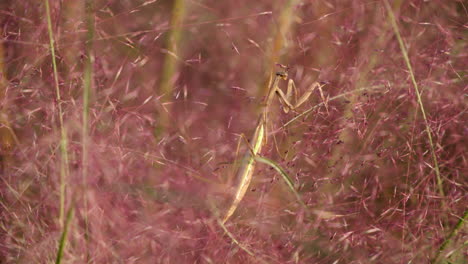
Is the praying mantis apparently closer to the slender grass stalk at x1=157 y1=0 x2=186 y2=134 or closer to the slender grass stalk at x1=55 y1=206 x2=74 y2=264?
the slender grass stalk at x1=157 y1=0 x2=186 y2=134

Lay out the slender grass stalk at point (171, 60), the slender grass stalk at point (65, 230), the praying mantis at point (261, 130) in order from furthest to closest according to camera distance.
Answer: the slender grass stalk at point (171, 60) < the praying mantis at point (261, 130) < the slender grass stalk at point (65, 230)

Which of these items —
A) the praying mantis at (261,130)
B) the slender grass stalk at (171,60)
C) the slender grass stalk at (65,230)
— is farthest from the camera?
the slender grass stalk at (171,60)

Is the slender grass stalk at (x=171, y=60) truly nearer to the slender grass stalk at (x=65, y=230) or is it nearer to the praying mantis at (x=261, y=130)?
the praying mantis at (x=261, y=130)

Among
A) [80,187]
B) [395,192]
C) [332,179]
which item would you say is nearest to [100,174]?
[80,187]

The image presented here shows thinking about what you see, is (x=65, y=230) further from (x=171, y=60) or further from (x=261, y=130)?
(x=171, y=60)

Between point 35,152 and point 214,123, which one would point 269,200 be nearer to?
point 214,123

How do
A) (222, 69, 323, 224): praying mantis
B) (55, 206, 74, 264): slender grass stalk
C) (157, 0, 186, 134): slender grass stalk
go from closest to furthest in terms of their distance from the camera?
(55, 206, 74, 264): slender grass stalk, (222, 69, 323, 224): praying mantis, (157, 0, 186, 134): slender grass stalk

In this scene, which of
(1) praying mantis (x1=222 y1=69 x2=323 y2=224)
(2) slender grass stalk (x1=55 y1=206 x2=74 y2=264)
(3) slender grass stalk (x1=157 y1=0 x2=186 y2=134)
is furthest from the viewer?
(3) slender grass stalk (x1=157 y1=0 x2=186 y2=134)

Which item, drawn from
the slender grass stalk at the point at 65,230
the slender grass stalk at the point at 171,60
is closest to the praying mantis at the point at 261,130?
the slender grass stalk at the point at 171,60

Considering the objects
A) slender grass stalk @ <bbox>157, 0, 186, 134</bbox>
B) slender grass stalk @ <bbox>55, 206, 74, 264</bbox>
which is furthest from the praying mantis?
slender grass stalk @ <bbox>55, 206, 74, 264</bbox>

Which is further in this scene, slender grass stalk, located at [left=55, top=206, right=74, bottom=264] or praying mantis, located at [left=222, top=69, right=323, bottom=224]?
praying mantis, located at [left=222, top=69, right=323, bottom=224]

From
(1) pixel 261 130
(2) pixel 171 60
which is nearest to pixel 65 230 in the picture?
(1) pixel 261 130
